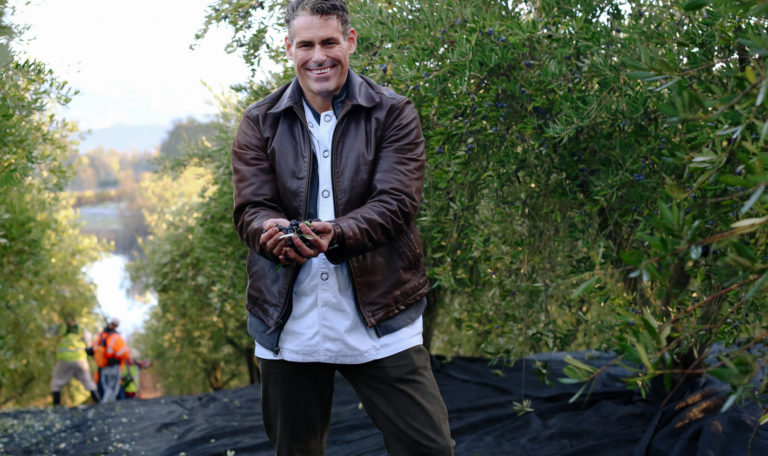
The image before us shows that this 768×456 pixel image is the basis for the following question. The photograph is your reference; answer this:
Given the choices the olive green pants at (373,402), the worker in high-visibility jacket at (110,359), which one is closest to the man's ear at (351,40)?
the olive green pants at (373,402)

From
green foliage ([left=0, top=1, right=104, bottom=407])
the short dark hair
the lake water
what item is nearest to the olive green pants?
the short dark hair

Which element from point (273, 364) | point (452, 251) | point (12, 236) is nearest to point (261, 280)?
point (273, 364)

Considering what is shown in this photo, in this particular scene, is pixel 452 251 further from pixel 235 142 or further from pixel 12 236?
pixel 12 236

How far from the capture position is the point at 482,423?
5719mm

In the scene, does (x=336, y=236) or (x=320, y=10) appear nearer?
(x=336, y=236)

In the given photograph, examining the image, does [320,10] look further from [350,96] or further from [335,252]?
[335,252]

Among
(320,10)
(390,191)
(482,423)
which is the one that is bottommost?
(482,423)

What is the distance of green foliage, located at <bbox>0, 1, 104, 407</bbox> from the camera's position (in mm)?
4562

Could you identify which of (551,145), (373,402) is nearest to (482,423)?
(551,145)

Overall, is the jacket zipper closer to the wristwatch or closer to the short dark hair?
the wristwatch

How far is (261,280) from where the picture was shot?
2.81m

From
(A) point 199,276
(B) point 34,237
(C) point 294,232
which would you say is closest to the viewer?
(C) point 294,232

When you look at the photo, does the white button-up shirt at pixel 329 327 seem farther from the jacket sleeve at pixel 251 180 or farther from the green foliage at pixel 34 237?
the green foliage at pixel 34 237

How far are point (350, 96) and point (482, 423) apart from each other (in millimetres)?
3684
